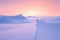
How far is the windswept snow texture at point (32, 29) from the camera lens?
821 millimetres

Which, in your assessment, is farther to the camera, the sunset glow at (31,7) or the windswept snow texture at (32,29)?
the sunset glow at (31,7)

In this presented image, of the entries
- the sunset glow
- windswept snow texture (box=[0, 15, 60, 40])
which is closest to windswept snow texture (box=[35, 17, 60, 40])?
windswept snow texture (box=[0, 15, 60, 40])

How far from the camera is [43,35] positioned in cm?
83

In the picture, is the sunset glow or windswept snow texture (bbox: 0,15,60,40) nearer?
windswept snow texture (bbox: 0,15,60,40)

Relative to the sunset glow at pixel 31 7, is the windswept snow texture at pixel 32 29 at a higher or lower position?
lower

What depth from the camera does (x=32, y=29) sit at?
0.89 meters

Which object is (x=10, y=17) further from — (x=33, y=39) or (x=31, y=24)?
(x=33, y=39)

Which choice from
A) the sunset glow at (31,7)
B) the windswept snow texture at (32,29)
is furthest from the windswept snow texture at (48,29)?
the sunset glow at (31,7)

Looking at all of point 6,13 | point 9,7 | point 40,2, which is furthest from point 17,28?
point 40,2

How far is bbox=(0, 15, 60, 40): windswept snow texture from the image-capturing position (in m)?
0.82

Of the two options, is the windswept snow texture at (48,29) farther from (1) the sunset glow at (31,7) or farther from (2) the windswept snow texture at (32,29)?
(1) the sunset glow at (31,7)

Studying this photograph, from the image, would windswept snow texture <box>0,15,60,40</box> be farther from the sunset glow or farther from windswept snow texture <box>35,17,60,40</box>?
the sunset glow

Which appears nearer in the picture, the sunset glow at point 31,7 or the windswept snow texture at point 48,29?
the windswept snow texture at point 48,29

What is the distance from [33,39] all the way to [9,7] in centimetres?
57
